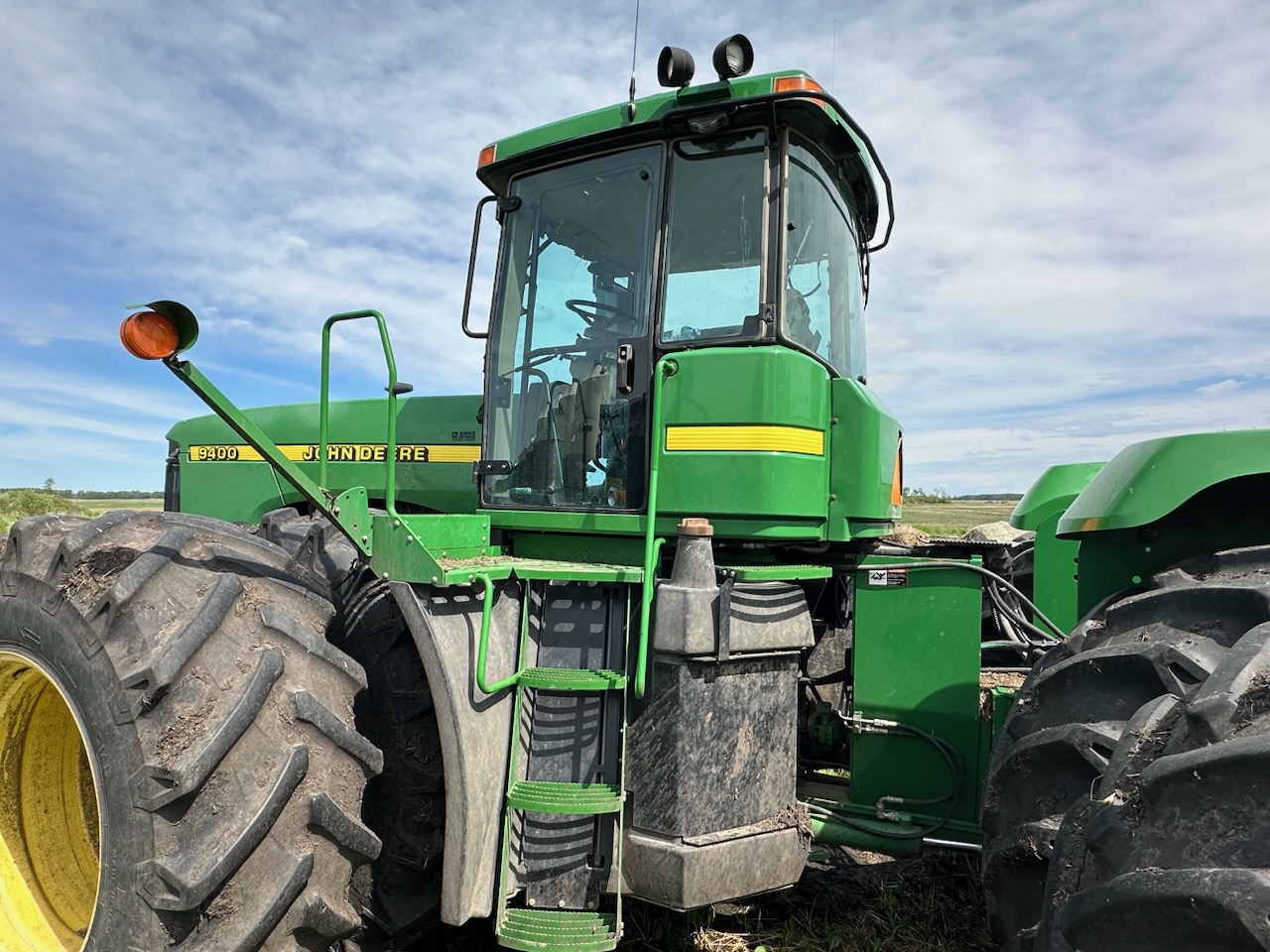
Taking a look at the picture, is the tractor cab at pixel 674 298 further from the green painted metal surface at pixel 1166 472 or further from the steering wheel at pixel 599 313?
the green painted metal surface at pixel 1166 472

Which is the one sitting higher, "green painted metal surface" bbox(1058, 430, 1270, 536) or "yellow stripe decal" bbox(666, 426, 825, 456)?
"yellow stripe decal" bbox(666, 426, 825, 456)

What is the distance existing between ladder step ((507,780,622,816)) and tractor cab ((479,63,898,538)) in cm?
97

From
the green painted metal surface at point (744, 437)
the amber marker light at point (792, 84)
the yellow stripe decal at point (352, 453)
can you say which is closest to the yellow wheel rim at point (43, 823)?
the yellow stripe decal at point (352, 453)

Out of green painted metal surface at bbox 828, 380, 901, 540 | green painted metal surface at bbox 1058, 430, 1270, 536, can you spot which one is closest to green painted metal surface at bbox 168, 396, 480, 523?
green painted metal surface at bbox 828, 380, 901, 540

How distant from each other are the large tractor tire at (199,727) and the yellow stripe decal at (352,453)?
6.99 feet

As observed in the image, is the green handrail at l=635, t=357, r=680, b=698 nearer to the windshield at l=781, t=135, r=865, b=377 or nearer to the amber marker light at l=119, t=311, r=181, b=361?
the windshield at l=781, t=135, r=865, b=377

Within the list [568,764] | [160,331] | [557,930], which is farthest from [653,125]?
[557,930]

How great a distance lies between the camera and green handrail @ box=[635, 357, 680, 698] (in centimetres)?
266

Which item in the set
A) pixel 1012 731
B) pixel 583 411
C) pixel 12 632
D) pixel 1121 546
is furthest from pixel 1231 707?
pixel 12 632

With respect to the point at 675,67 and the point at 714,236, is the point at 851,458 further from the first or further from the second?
the point at 675,67

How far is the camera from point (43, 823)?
9.54ft

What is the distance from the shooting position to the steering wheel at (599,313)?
3333mm

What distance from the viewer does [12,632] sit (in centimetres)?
255

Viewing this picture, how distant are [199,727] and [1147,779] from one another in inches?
83.5
